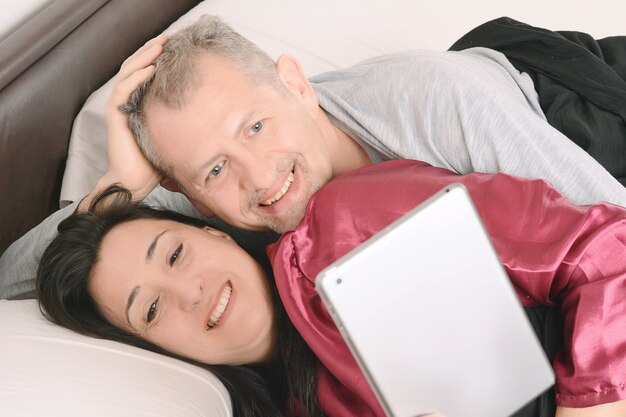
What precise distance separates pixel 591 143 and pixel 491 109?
20 cm

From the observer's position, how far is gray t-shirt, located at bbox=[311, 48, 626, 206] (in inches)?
41.0

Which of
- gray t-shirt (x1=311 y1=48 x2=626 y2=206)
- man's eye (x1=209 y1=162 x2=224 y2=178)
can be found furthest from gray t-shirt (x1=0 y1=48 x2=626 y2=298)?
man's eye (x1=209 y1=162 x2=224 y2=178)

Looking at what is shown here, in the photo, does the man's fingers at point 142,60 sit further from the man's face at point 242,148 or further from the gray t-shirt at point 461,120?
the gray t-shirt at point 461,120

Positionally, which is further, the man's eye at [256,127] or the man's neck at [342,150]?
the man's neck at [342,150]

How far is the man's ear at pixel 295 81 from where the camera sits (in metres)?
1.21

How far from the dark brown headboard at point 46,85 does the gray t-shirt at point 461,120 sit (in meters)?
0.47

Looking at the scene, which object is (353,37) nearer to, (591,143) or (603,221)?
(591,143)

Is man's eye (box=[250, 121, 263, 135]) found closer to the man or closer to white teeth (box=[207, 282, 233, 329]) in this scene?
the man

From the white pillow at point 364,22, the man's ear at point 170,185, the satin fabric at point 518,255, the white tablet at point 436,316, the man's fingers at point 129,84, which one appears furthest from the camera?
the white pillow at point 364,22

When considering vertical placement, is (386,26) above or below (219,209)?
above

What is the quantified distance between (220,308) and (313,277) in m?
0.14

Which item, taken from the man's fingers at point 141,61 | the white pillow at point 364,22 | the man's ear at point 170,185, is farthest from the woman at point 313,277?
the white pillow at point 364,22

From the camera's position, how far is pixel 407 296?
76 centimetres

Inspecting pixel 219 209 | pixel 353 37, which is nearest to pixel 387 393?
pixel 219 209
